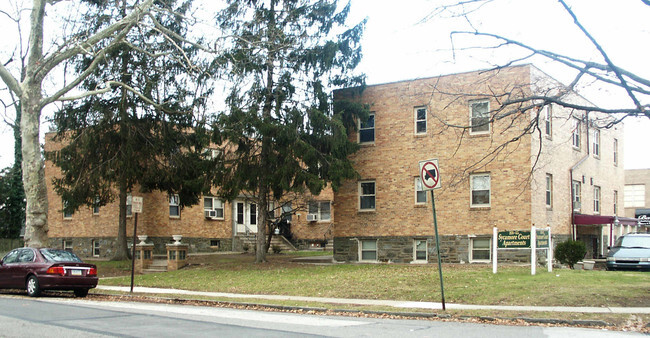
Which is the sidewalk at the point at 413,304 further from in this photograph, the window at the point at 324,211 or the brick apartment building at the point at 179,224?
the window at the point at 324,211

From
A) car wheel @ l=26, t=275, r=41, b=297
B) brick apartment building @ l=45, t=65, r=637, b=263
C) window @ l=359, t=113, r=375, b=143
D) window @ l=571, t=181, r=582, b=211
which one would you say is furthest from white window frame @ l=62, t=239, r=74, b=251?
window @ l=571, t=181, r=582, b=211

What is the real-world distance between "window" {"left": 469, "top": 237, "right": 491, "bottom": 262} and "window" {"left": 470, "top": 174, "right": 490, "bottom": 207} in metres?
1.43

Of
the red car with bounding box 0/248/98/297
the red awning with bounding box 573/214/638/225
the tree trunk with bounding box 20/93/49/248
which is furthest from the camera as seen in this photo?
the red awning with bounding box 573/214/638/225

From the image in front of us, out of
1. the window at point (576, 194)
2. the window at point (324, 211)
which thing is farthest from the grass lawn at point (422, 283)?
the window at point (324, 211)

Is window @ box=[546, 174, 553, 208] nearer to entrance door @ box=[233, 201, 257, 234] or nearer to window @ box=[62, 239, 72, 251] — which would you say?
entrance door @ box=[233, 201, 257, 234]

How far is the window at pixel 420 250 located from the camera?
995 inches

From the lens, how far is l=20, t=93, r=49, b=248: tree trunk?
2133cm

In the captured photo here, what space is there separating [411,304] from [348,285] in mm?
3712

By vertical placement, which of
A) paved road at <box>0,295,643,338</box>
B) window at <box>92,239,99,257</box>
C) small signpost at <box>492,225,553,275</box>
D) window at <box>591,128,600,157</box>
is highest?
window at <box>591,128,600,157</box>

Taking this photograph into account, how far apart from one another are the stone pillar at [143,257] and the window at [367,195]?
958cm

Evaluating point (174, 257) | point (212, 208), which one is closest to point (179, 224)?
point (212, 208)

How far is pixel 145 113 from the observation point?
27828 mm

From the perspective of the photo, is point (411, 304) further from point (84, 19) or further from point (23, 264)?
point (84, 19)

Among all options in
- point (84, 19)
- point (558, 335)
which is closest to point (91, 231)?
point (84, 19)
